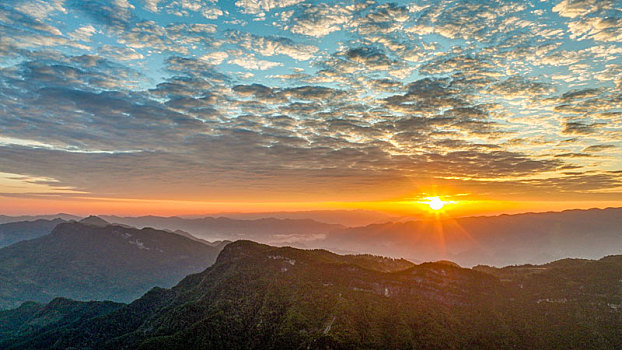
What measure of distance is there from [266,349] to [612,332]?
231486 mm

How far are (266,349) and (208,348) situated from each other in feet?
127

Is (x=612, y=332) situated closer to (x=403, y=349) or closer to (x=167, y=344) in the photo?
(x=403, y=349)

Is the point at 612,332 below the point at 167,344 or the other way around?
the other way around

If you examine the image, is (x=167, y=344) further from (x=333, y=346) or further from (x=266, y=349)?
(x=333, y=346)

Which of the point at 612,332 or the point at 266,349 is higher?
the point at 612,332

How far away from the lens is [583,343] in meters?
194

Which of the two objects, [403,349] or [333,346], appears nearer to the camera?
[333,346]

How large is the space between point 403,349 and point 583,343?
117 meters

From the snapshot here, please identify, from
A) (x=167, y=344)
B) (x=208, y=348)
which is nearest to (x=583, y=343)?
(x=208, y=348)

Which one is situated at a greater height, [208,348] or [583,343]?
[583,343]

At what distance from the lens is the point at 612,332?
197625 millimetres

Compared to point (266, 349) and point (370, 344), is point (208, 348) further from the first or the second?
point (370, 344)

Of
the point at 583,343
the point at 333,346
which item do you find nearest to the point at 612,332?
the point at 583,343

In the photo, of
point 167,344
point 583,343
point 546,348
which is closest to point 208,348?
point 167,344
